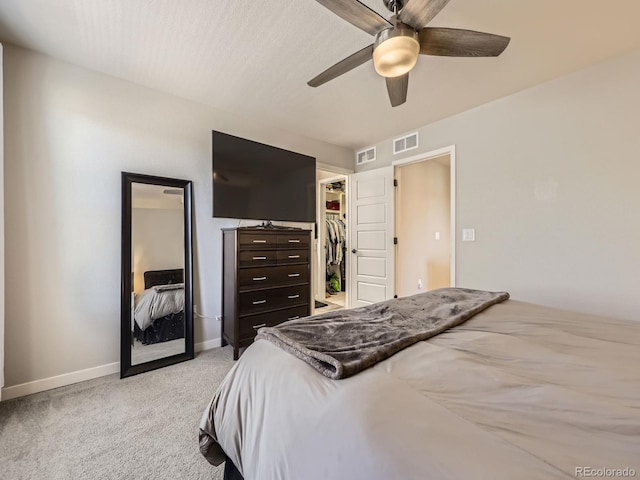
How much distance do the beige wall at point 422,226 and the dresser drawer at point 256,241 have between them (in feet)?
5.96

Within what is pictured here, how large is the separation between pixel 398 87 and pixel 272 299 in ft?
7.00

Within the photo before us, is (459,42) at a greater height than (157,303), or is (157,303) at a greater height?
(459,42)

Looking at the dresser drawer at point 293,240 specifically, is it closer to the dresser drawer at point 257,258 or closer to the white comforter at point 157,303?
the dresser drawer at point 257,258

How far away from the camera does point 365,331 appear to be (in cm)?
110

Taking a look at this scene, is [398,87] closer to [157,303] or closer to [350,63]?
[350,63]

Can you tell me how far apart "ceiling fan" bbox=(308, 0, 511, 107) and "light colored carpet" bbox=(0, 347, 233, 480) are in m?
2.23

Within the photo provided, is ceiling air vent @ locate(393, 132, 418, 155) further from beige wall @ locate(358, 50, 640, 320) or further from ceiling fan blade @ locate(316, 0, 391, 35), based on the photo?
ceiling fan blade @ locate(316, 0, 391, 35)

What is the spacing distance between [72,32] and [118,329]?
2.21m

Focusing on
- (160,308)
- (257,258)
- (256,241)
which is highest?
(256,241)

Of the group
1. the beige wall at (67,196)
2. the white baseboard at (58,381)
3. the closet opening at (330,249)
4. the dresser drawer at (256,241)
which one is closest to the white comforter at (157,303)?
the beige wall at (67,196)

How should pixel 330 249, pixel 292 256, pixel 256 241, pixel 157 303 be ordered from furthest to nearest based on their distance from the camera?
pixel 330 249 → pixel 292 256 → pixel 256 241 → pixel 157 303

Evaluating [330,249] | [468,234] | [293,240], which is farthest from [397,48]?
[330,249]

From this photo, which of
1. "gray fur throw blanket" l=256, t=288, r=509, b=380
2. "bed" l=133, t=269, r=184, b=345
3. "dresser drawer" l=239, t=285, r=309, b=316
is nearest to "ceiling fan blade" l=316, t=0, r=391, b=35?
"gray fur throw blanket" l=256, t=288, r=509, b=380

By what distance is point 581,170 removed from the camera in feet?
7.36
